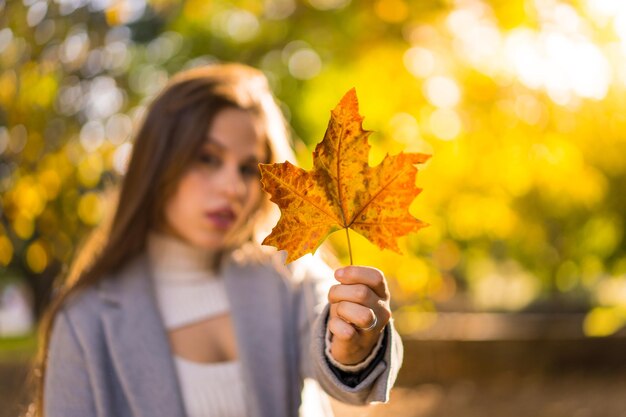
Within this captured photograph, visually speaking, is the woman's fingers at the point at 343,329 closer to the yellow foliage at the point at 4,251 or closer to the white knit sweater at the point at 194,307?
the white knit sweater at the point at 194,307

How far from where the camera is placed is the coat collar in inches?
74.4

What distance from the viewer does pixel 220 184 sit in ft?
6.55

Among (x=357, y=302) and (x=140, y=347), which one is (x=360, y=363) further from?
(x=140, y=347)

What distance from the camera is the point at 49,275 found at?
8828 mm

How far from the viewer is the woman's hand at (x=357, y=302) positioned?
1.27 meters

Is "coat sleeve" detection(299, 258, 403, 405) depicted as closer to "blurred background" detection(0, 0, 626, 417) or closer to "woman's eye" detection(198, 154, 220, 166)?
"woman's eye" detection(198, 154, 220, 166)

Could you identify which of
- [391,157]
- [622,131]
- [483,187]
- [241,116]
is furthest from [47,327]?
[622,131]

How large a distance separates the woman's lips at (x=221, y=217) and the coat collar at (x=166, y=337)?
8.8 inches

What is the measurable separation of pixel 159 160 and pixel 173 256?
32cm

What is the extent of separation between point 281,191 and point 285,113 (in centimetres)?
413

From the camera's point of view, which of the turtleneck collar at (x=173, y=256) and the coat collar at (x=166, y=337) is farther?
the turtleneck collar at (x=173, y=256)

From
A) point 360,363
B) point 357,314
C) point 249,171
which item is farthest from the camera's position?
A: point 249,171

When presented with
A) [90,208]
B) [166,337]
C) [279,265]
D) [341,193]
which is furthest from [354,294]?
[90,208]

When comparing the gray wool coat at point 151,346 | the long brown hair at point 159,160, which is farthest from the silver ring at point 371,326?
the long brown hair at point 159,160
